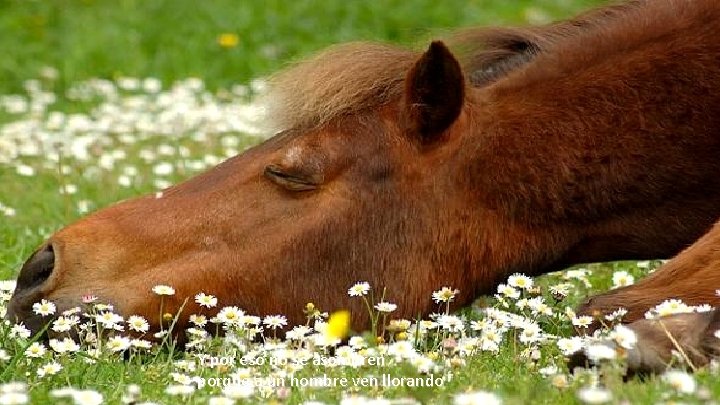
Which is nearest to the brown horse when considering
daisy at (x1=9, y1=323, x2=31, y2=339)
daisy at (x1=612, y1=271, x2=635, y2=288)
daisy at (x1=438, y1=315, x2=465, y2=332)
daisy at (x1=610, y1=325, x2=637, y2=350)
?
daisy at (x1=9, y1=323, x2=31, y2=339)

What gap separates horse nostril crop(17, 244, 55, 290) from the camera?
4672mm

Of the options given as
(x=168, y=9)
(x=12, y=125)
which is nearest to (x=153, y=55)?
(x=168, y=9)

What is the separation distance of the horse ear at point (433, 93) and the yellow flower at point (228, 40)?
7.38 meters

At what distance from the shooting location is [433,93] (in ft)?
15.3

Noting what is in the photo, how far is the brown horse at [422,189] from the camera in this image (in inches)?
183

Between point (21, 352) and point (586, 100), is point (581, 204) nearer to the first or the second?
A: point (586, 100)

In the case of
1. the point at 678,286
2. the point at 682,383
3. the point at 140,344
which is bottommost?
the point at 682,383

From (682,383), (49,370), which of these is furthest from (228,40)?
(682,383)

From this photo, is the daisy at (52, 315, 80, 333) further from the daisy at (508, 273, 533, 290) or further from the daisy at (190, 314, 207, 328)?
the daisy at (508, 273, 533, 290)

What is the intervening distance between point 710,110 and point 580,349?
4.36ft

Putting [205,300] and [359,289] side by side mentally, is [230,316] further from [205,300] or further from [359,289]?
[359,289]

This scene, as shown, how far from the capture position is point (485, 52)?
5.15 metres

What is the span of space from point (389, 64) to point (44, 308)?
56.1 inches

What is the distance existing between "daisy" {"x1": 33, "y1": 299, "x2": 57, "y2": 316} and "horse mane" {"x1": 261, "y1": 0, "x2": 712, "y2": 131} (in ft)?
3.27
